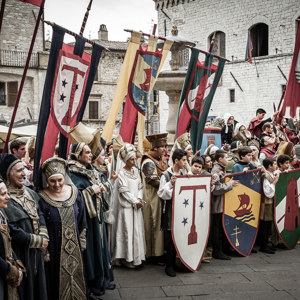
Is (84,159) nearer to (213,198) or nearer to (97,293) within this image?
(97,293)

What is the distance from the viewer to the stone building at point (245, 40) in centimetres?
2533

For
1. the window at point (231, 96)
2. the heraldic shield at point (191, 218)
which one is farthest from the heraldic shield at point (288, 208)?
the window at point (231, 96)

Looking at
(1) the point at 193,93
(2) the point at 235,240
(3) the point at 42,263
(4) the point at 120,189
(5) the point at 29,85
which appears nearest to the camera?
(3) the point at 42,263

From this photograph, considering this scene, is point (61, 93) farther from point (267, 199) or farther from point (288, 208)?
point (288, 208)

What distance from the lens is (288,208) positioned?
695 centimetres

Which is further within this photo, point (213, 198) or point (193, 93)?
point (193, 93)

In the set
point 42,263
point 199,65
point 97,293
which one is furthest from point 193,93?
point 42,263

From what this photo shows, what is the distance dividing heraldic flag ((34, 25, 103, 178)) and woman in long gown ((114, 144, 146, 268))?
0.84 m

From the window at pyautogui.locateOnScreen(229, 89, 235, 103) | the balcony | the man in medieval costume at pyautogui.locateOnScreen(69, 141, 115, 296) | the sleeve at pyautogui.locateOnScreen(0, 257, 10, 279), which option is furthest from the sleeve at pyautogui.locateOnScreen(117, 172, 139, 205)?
the balcony

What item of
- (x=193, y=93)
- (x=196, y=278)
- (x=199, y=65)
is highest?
(x=199, y=65)

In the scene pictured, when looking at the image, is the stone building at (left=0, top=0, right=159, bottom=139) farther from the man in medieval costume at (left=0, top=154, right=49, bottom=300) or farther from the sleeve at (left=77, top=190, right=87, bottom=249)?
the man in medieval costume at (left=0, top=154, right=49, bottom=300)

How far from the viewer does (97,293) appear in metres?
4.64

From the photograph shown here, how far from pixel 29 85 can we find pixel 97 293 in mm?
31404

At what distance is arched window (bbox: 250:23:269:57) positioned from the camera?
26.7 meters
